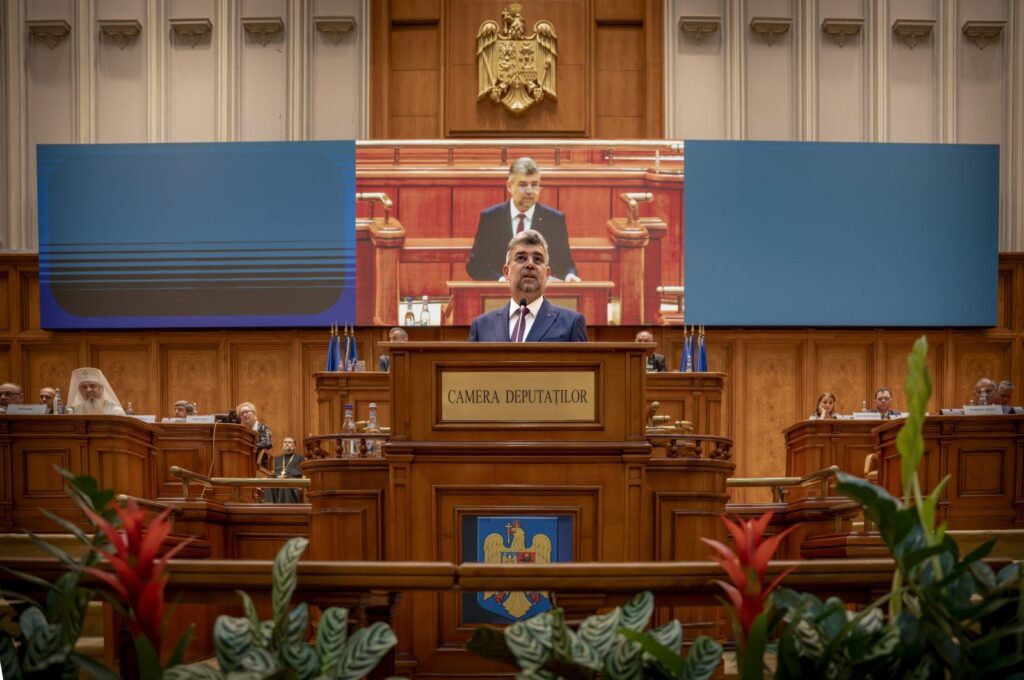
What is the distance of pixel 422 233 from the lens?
12.8 metres

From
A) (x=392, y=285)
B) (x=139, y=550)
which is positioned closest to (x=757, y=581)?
(x=139, y=550)

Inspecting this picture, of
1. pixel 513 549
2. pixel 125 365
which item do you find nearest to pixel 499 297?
pixel 125 365

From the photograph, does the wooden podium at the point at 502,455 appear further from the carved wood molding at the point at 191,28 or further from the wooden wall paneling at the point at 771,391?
the carved wood molding at the point at 191,28

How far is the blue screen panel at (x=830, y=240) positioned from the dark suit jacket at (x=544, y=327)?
285 inches

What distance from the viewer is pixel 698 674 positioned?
94.0 inches

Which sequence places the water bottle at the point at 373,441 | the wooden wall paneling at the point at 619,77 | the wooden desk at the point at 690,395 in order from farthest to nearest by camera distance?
the wooden wall paneling at the point at 619,77 → the wooden desk at the point at 690,395 → the water bottle at the point at 373,441

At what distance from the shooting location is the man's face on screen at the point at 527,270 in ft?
17.7

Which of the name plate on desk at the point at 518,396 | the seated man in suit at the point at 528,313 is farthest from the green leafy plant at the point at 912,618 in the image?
the seated man in suit at the point at 528,313

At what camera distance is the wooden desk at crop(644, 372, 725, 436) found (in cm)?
1012

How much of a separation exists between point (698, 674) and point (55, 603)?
1.44m

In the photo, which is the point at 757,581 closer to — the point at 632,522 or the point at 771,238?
the point at 632,522

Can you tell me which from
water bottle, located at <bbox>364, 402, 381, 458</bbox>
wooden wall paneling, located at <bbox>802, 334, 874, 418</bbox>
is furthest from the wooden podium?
wooden wall paneling, located at <bbox>802, 334, 874, 418</bbox>

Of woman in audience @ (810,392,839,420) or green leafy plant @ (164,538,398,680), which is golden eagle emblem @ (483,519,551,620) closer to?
green leafy plant @ (164,538,398,680)

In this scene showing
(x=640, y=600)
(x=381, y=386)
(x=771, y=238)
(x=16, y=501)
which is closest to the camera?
(x=640, y=600)
